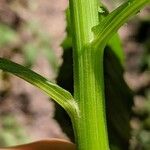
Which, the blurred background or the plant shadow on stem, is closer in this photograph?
the plant shadow on stem

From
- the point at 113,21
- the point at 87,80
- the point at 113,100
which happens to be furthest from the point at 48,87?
the point at 113,100

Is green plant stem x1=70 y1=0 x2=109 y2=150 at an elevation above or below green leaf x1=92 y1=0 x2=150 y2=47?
below

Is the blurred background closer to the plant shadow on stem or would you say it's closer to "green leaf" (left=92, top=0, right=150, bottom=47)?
the plant shadow on stem

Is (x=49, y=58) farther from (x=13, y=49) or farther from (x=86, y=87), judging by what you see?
(x=86, y=87)

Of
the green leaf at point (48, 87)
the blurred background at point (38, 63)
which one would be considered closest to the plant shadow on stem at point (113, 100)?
the green leaf at point (48, 87)

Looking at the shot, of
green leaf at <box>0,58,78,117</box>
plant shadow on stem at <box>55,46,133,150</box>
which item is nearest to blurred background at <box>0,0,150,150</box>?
plant shadow on stem at <box>55,46,133,150</box>

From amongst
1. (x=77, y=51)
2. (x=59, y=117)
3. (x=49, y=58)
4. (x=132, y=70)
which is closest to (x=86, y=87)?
(x=77, y=51)
